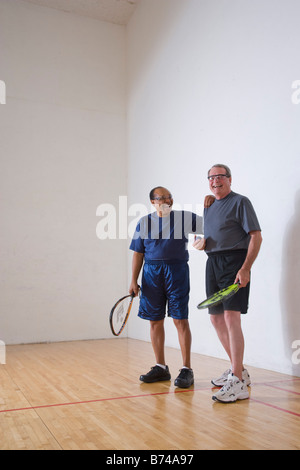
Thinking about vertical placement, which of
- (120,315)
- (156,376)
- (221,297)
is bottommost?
(156,376)

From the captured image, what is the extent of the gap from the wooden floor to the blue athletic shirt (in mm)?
761

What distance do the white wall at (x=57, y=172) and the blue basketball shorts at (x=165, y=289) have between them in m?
2.57

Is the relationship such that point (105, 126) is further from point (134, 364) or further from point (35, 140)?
point (134, 364)

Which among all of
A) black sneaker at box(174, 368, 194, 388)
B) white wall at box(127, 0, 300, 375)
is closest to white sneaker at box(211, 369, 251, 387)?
black sneaker at box(174, 368, 194, 388)

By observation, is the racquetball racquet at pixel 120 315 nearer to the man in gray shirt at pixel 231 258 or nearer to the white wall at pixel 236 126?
the man in gray shirt at pixel 231 258

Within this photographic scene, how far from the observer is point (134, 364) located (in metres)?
3.54

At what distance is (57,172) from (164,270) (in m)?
2.92

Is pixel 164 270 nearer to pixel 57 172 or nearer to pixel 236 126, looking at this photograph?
pixel 236 126

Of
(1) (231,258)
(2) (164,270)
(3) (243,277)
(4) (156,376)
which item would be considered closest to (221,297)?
(3) (243,277)

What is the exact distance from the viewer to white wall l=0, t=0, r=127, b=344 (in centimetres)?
512

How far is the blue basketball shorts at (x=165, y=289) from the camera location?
2.79m

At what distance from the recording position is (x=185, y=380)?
8.69 ft

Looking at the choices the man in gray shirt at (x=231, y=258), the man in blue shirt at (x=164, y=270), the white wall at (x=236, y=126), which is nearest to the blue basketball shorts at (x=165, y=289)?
the man in blue shirt at (x=164, y=270)

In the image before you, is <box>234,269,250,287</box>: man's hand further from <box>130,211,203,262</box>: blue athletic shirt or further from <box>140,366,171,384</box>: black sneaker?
<box>140,366,171,384</box>: black sneaker
